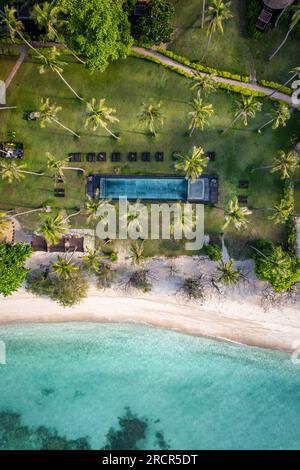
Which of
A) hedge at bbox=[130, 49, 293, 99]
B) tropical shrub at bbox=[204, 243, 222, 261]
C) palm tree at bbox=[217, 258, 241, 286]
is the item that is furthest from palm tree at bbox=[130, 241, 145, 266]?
hedge at bbox=[130, 49, 293, 99]

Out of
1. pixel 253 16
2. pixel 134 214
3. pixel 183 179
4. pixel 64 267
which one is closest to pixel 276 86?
pixel 253 16

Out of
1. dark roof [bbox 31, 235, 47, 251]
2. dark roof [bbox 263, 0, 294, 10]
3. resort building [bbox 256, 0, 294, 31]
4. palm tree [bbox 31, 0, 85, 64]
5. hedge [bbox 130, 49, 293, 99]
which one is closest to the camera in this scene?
palm tree [bbox 31, 0, 85, 64]

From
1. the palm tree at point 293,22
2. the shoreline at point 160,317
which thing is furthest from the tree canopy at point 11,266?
the palm tree at point 293,22

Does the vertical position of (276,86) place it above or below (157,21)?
below

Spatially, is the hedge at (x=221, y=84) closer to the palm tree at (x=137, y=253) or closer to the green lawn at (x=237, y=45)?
the green lawn at (x=237, y=45)

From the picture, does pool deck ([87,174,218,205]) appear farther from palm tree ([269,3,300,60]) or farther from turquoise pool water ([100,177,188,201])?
palm tree ([269,3,300,60])

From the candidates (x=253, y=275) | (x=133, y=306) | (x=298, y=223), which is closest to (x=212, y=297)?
(x=253, y=275)

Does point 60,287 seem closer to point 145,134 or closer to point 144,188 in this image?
point 144,188
